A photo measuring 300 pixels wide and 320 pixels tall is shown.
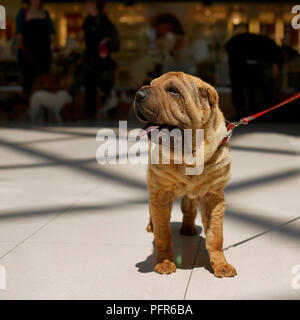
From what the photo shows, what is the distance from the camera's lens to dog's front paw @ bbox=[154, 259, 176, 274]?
10.2 feet

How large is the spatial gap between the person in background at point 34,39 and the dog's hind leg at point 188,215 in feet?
28.1

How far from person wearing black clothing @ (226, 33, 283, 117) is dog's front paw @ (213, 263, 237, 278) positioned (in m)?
8.42

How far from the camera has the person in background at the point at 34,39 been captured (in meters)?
11.2

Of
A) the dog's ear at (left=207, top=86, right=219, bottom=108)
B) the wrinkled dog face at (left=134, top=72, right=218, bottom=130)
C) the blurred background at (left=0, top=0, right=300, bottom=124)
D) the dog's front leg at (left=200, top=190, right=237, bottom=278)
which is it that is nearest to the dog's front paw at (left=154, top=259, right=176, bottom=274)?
the dog's front leg at (left=200, top=190, right=237, bottom=278)

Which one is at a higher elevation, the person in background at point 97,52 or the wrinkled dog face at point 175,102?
the person in background at point 97,52

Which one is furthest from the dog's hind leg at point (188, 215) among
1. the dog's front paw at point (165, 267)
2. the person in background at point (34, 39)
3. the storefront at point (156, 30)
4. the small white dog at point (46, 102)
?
the storefront at point (156, 30)

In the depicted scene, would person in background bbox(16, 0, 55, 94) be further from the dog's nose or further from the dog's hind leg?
the dog's nose

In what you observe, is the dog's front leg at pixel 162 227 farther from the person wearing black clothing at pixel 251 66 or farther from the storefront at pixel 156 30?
the storefront at pixel 156 30

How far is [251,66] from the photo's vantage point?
11180mm

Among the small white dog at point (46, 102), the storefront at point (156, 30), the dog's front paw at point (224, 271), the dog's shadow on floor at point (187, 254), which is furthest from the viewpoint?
the storefront at point (156, 30)

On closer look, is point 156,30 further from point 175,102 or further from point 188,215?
point 175,102

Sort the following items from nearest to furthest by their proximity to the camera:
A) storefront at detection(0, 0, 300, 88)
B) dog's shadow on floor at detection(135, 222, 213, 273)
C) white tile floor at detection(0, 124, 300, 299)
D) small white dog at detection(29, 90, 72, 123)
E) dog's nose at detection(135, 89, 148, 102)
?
dog's nose at detection(135, 89, 148, 102), white tile floor at detection(0, 124, 300, 299), dog's shadow on floor at detection(135, 222, 213, 273), small white dog at detection(29, 90, 72, 123), storefront at detection(0, 0, 300, 88)

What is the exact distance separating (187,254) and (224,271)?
0.47m

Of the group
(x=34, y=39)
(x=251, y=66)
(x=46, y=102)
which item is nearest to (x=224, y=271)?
(x=251, y=66)
